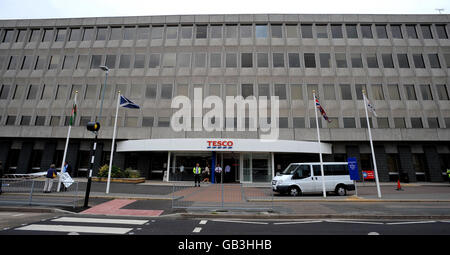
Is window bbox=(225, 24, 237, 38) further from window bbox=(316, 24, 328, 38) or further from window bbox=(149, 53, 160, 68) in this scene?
window bbox=(316, 24, 328, 38)

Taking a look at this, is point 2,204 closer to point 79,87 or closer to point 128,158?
point 128,158

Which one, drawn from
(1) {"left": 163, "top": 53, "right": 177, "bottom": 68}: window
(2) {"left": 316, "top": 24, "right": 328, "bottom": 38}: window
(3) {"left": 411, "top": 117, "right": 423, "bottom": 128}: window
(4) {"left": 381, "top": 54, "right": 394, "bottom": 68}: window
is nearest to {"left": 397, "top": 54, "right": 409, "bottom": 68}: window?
(4) {"left": 381, "top": 54, "right": 394, "bottom": 68}: window

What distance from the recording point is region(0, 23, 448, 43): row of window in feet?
87.8

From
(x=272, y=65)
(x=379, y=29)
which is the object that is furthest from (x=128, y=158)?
(x=379, y=29)

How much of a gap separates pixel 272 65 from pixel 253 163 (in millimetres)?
13084

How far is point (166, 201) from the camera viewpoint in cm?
1162

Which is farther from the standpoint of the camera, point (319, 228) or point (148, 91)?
point (148, 91)

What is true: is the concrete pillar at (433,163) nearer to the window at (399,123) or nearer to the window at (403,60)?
the window at (399,123)

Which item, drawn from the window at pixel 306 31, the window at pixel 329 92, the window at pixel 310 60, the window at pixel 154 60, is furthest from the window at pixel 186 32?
the window at pixel 329 92

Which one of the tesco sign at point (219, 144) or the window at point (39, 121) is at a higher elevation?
the window at point (39, 121)

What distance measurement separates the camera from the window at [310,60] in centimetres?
2561

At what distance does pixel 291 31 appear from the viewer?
1072 inches

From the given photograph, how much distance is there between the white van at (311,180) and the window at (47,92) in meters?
30.3

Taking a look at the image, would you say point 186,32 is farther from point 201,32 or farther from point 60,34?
point 60,34
